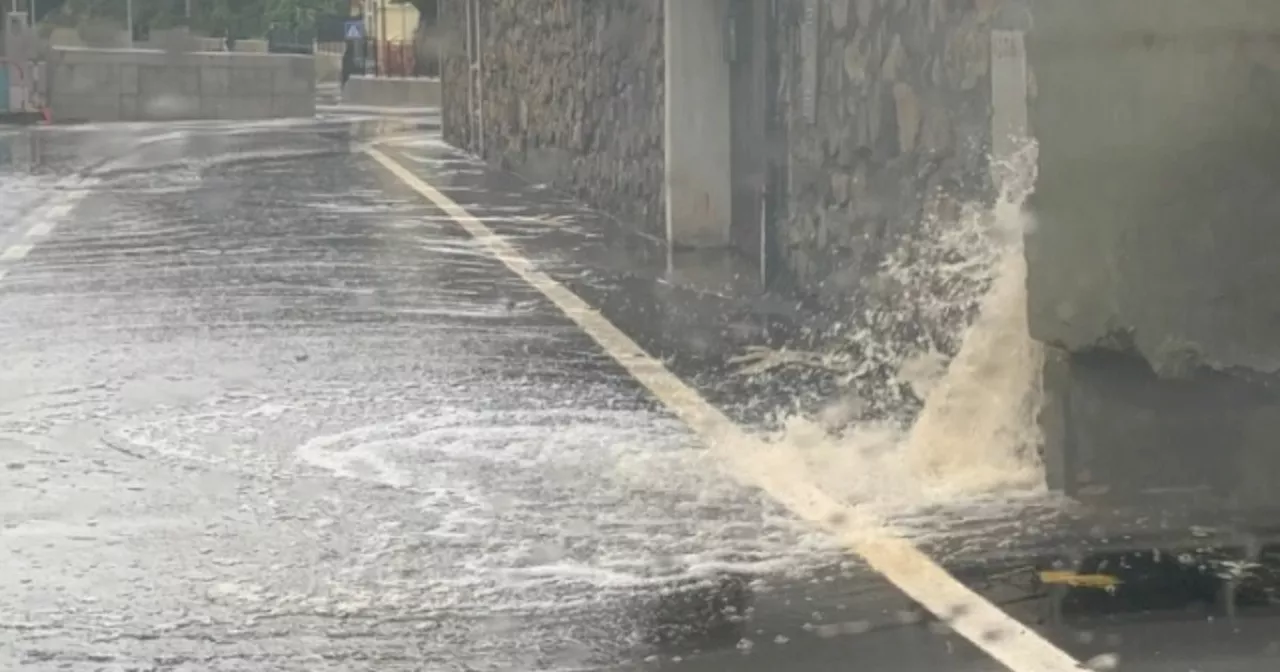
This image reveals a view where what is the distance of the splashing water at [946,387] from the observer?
6441 mm

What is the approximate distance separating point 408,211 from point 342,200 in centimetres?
134

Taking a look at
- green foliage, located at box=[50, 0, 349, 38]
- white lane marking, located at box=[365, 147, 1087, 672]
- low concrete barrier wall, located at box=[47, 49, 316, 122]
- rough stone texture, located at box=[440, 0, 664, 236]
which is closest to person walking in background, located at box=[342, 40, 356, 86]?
green foliage, located at box=[50, 0, 349, 38]

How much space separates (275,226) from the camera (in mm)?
14969

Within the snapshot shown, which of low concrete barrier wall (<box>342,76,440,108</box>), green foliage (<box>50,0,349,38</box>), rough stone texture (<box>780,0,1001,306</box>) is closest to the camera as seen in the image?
rough stone texture (<box>780,0,1001,306</box>)

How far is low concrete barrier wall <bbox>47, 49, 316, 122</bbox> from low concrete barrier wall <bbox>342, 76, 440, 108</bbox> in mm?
5083

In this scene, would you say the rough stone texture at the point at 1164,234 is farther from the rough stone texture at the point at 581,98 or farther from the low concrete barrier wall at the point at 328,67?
the low concrete barrier wall at the point at 328,67

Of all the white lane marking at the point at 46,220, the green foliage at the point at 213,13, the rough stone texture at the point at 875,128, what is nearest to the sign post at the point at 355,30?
the green foliage at the point at 213,13

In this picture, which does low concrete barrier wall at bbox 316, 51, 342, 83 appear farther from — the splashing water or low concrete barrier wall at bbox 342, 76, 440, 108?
the splashing water

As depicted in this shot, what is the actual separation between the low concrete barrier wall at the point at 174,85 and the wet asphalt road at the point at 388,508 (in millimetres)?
27204

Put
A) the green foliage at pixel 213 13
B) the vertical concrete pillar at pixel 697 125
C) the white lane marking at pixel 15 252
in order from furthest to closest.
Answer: the green foliage at pixel 213 13 < the vertical concrete pillar at pixel 697 125 < the white lane marking at pixel 15 252

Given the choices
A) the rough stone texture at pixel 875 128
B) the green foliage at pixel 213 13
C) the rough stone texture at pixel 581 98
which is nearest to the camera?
the rough stone texture at pixel 875 128

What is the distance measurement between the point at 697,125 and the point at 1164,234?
7305 millimetres

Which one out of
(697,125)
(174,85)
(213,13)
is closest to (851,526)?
(697,125)

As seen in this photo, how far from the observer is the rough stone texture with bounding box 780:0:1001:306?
7.85 metres
